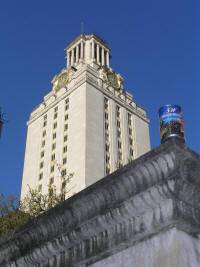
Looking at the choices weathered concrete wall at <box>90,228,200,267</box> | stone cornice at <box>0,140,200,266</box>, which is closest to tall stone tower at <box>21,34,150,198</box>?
stone cornice at <box>0,140,200,266</box>

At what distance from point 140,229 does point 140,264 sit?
1.22 feet

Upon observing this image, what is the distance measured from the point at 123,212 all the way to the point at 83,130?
67597 mm

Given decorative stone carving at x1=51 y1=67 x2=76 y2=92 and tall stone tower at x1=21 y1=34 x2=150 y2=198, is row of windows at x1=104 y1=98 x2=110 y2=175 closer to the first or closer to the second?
tall stone tower at x1=21 y1=34 x2=150 y2=198

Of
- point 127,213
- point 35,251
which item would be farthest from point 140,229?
point 35,251

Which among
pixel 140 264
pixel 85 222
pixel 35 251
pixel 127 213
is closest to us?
pixel 140 264

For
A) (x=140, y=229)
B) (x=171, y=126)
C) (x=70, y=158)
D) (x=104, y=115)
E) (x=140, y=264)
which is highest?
(x=104, y=115)

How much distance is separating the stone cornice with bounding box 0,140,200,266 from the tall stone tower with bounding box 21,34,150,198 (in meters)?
58.6

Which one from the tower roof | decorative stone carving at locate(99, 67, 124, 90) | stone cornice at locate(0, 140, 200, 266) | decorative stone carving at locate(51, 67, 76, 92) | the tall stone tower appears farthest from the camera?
the tower roof

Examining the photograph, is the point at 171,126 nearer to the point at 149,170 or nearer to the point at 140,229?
the point at 149,170

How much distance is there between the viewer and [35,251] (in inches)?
229

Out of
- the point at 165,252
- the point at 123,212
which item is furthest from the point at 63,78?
the point at 165,252

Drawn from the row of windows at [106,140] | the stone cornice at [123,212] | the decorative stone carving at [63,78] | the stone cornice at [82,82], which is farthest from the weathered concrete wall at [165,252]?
the decorative stone carving at [63,78]

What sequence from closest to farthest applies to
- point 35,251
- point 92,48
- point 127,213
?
point 127,213
point 35,251
point 92,48

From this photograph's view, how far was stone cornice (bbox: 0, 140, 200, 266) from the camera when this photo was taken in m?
4.49
